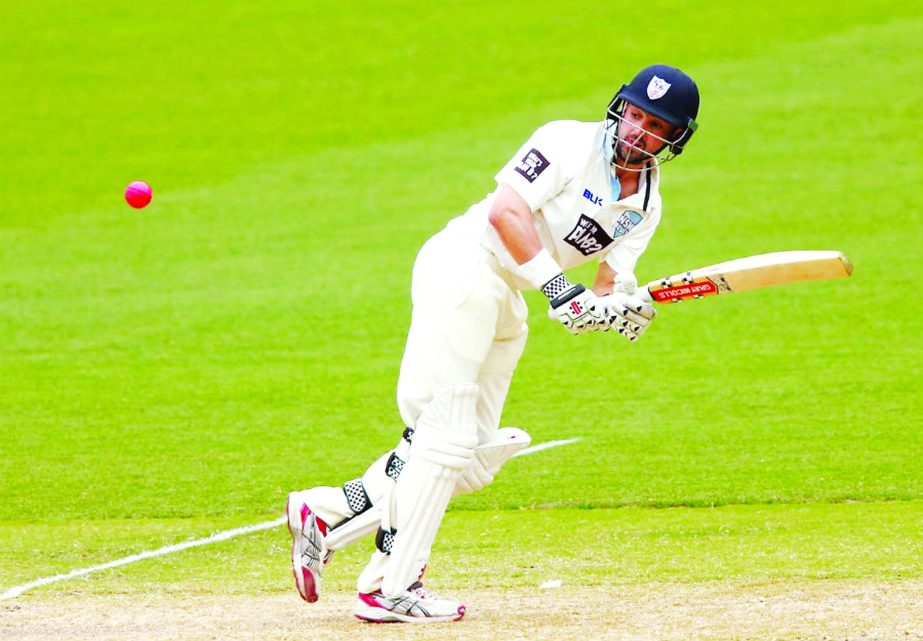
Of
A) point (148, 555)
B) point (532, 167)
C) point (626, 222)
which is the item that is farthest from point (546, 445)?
point (532, 167)

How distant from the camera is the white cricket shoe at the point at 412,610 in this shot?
5.05 meters

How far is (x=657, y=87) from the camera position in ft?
16.6

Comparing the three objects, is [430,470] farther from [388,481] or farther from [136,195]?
[136,195]

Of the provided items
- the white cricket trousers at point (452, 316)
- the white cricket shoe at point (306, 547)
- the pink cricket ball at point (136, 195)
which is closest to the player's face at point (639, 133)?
the white cricket trousers at point (452, 316)

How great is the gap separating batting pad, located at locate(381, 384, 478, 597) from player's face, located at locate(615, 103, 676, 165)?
1.01 m

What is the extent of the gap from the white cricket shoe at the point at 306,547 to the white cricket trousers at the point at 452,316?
0.52m

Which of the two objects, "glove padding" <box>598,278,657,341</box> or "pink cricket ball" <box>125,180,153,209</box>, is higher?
"glove padding" <box>598,278,657,341</box>

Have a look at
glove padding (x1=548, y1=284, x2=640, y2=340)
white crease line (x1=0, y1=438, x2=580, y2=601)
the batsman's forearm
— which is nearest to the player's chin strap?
glove padding (x1=548, y1=284, x2=640, y2=340)

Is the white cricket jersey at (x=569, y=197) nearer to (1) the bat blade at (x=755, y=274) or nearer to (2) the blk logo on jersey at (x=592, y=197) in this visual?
(2) the blk logo on jersey at (x=592, y=197)

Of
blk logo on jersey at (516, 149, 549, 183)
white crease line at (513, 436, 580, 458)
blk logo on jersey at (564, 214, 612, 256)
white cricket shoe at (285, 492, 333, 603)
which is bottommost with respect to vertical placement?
white crease line at (513, 436, 580, 458)

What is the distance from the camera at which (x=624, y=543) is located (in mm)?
6766

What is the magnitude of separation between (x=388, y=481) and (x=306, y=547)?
385mm

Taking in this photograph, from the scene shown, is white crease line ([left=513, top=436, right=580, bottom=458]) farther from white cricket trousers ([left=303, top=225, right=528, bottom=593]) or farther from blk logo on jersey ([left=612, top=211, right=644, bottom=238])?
blk logo on jersey ([left=612, top=211, right=644, bottom=238])

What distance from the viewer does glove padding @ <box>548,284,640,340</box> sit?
195 inches
